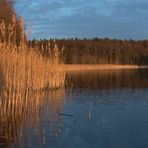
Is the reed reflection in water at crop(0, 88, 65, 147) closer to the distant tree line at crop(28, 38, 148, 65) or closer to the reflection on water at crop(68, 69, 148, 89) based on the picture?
the reflection on water at crop(68, 69, 148, 89)

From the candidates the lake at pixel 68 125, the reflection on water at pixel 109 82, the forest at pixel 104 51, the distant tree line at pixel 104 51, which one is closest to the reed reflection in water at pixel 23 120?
the lake at pixel 68 125

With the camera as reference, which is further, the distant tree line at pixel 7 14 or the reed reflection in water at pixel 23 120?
the distant tree line at pixel 7 14

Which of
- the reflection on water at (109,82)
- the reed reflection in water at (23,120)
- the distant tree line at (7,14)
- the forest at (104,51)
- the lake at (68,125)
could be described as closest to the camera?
the lake at (68,125)

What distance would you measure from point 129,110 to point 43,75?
5.05 meters

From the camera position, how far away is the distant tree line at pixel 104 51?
6562cm

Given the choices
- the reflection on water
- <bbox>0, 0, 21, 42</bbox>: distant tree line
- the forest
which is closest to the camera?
the reflection on water

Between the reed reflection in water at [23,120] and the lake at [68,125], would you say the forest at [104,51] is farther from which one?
the reed reflection in water at [23,120]

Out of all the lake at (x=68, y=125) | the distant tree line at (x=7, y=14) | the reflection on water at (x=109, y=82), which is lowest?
the reflection on water at (x=109, y=82)

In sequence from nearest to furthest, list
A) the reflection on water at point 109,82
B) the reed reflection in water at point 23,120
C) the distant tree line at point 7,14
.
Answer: the reed reflection in water at point 23,120 → the reflection on water at point 109,82 → the distant tree line at point 7,14

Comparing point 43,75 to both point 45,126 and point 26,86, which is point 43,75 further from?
point 45,126

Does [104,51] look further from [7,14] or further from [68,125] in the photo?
[68,125]

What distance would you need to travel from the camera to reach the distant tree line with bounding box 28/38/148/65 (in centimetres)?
6562

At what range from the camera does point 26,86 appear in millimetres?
10414

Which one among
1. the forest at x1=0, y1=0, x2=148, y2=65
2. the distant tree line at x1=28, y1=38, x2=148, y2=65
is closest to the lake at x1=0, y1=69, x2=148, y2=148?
the forest at x1=0, y1=0, x2=148, y2=65
